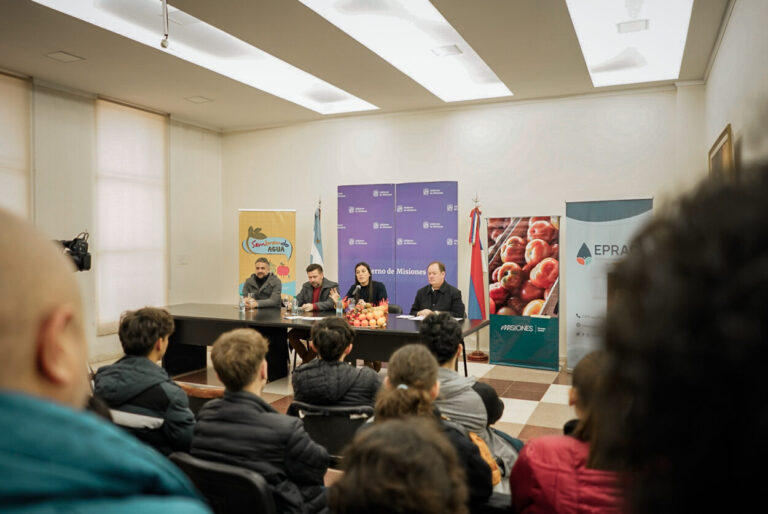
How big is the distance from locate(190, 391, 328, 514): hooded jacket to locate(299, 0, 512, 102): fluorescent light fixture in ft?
11.6

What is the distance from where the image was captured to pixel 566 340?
6.98m

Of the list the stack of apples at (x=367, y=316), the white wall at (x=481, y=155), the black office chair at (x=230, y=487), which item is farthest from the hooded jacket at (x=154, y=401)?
the white wall at (x=481, y=155)

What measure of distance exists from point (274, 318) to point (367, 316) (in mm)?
1071

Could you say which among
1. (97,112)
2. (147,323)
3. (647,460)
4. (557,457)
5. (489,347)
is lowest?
(489,347)

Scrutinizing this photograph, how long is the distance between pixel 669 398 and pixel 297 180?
856 cm

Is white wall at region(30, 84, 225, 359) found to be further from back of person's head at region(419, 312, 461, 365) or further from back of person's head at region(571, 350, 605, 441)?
back of person's head at region(571, 350, 605, 441)

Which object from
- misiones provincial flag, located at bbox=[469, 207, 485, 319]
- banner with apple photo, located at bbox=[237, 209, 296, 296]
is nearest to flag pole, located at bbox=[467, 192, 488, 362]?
misiones provincial flag, located at bbox=[469, 207, 485, 319]

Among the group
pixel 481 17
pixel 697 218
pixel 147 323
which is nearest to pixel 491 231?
pixel 481 17

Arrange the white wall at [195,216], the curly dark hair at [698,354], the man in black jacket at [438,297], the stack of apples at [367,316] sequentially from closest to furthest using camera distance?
the curly dark hair at [698,354]
the stack of apples at [367,316]
the man in black jacket at [438,297]
the white wall at [195,216]

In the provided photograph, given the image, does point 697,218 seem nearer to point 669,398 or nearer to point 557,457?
point 669,398

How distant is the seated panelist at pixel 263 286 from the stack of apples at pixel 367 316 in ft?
5.17

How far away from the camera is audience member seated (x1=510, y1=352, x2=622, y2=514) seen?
4.94 ft

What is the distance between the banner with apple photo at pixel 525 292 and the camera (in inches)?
259

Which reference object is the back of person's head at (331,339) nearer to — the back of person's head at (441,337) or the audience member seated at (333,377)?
the audience member seated at (333,377)
